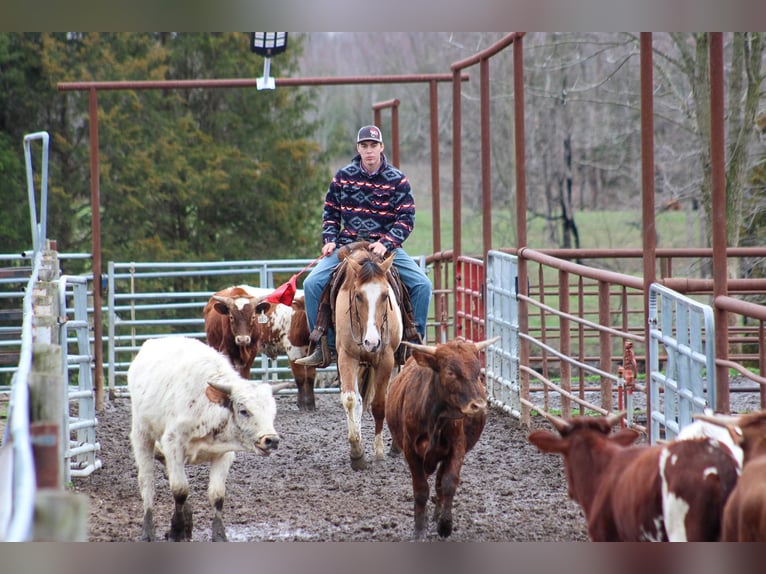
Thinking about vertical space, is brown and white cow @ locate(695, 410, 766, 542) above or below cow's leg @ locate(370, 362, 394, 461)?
above

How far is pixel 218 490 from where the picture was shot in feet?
19.0

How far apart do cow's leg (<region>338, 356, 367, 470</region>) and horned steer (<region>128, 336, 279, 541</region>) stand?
6.21 feet

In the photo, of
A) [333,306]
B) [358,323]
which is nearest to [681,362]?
[358,323]

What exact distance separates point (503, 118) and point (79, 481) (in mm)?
20941

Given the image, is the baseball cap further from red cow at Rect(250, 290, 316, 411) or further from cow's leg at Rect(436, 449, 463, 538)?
cow's leg at Rect(436, 449, 463, 538)

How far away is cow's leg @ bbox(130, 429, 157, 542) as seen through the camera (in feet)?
19.4

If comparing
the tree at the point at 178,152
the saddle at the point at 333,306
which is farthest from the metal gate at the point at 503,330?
the tree at the point at 178,152

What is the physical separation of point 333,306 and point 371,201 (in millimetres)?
837

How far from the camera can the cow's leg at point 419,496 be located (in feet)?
18.8

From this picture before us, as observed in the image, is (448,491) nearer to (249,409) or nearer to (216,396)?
(249,409)

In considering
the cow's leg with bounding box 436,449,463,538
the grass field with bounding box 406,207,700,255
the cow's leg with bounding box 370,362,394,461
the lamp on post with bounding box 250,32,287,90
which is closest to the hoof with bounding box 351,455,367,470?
the cow's leg with bounding box 370,362,394,461
